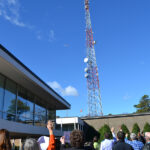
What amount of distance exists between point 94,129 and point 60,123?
Result: 17.9 ft

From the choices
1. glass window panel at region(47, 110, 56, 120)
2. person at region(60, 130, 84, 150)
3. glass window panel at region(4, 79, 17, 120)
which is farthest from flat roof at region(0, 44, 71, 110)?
person at region(60, 130, 84, 150)

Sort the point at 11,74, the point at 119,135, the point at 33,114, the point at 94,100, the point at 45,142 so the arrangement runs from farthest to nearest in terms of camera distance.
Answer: the point at 94,100 → the point at 33,114 → the point at 11,74 → the point at 119,135 → the point at 45,142

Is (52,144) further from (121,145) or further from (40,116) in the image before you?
(40,116)

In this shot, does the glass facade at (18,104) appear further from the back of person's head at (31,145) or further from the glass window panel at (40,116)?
the back of person's head at (31,145)

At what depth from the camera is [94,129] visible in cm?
2802

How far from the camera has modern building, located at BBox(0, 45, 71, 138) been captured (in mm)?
10620

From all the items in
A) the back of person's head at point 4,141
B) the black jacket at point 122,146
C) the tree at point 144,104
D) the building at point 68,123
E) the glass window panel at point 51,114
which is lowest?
the black jacket at point 122,146

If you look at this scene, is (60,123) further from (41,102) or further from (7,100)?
(7,100)

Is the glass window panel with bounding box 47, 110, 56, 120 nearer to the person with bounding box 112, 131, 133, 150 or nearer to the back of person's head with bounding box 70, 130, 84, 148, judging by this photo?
the person with bounding box 112, 131, 133, 150

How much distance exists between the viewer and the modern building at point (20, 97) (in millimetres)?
10620

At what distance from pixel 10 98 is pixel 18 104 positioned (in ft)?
4.03

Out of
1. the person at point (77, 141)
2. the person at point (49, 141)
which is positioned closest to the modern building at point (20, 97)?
the person at point (49, 141)

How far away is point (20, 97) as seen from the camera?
557 inches

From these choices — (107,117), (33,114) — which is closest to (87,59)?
(107,117)
